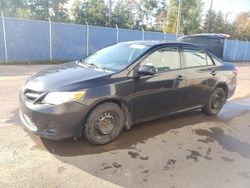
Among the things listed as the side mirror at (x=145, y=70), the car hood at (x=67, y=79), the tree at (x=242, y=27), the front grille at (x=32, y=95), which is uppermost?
the tree at (x=242, y=27)

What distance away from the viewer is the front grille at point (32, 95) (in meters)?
3.59

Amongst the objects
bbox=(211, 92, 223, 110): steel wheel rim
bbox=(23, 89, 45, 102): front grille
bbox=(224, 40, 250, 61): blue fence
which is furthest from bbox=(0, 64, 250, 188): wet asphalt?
bbox=(224, 40, 250, 61): blue fence

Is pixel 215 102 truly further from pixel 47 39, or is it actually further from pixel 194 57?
pixel 47 39

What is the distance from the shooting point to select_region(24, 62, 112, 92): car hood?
3.64 m

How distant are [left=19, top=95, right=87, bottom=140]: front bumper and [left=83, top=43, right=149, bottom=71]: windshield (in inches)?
39.7

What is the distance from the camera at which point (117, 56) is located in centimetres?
468

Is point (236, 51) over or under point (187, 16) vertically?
under

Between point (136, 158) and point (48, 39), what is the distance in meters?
12.6

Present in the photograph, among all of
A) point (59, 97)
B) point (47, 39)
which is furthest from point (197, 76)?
point (47, 39)

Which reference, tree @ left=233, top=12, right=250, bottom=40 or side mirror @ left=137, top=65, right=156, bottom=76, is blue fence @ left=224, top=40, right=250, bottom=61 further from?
side mirror @ left=137, top=65, right=156, bottom=76

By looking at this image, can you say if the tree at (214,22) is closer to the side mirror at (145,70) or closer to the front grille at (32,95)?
the side mirror at (145,70)

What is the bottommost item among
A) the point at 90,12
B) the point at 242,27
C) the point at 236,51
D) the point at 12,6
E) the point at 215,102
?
the point at 236,51

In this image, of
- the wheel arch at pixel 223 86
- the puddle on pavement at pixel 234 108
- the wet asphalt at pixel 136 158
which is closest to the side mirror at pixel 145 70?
the wet asphalt at pixel 136 158

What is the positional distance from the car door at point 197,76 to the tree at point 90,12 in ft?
79.9
